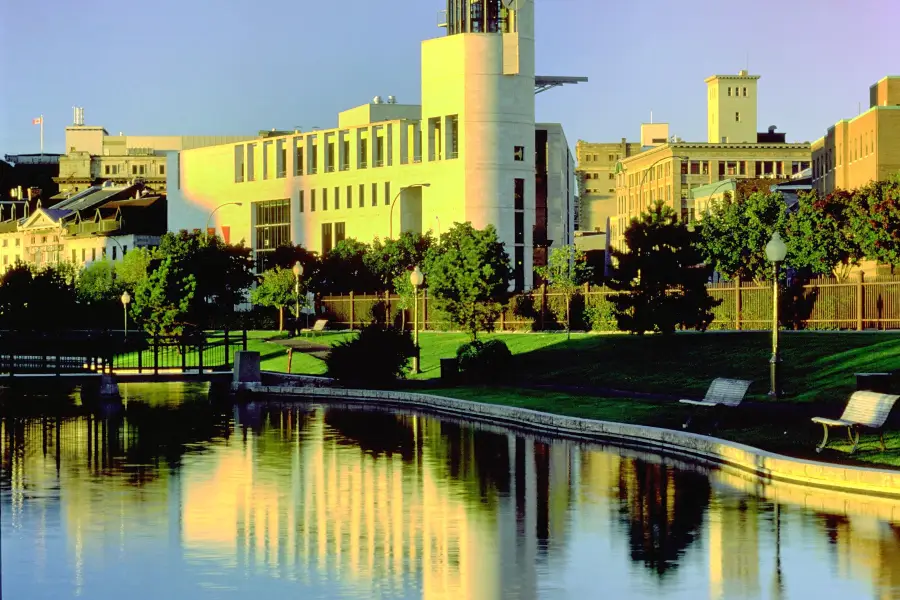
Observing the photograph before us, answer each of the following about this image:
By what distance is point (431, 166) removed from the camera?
460ft

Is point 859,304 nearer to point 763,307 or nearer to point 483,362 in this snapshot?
point 763,307

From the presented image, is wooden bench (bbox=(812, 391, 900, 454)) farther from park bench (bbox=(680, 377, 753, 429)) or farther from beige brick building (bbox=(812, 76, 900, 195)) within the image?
beige brick building (bbox=(812, 76, 900, 195))

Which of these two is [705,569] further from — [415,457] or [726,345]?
[726,345]

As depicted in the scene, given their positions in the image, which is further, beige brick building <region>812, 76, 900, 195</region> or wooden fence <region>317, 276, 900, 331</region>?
beige brick building <region>812, 76, 900, 195</region>

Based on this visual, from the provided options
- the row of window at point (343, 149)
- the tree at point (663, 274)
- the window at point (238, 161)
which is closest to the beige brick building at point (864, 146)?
the row of window at point (343, 149)

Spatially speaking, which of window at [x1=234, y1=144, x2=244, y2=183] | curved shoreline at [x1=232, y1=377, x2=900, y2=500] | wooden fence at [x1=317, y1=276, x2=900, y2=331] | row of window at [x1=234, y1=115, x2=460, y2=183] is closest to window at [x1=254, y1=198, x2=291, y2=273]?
row of window at [x1=234, y1=115, x2=460, y2=183]

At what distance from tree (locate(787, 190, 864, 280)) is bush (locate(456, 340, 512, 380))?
46.7 metres

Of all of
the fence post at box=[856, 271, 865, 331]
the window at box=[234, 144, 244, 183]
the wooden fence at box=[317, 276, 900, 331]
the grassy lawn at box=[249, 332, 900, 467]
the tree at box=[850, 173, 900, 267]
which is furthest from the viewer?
the window at box=[234, 144, 244, 183]

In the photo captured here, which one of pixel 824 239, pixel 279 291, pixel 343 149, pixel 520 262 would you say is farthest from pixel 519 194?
pixel 824 239

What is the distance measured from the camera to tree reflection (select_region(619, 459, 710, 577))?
17031 millimetres

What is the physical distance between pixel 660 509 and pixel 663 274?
31.4 meters

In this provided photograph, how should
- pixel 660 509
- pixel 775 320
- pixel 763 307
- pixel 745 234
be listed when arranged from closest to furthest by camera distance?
pixel 660 509 < pixel 775 320 < pixel 763 307 < pixel 745 234

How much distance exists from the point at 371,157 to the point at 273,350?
69.4m

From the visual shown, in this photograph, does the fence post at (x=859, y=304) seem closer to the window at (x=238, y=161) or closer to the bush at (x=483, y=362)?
the bush at (x=483, y=362)
